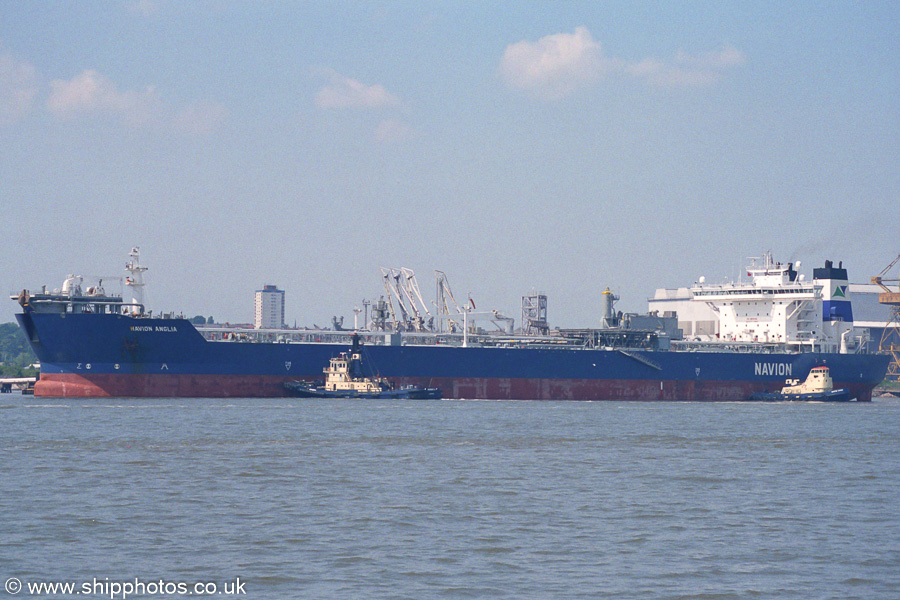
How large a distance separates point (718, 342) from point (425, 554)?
45.3m

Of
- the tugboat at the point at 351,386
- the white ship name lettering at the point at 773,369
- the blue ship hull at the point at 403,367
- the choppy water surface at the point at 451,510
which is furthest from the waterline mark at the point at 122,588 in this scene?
the white ship name lettering at the point at 773,369

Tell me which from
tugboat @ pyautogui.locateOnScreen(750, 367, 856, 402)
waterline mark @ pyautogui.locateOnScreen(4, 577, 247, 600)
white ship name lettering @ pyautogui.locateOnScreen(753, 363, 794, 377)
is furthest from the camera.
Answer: white ship name lettering @ pyautogui.locateOnScreen(753, 363, 794, 377)

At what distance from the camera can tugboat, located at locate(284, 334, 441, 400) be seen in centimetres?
4650

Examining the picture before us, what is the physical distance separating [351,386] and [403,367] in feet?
9.97

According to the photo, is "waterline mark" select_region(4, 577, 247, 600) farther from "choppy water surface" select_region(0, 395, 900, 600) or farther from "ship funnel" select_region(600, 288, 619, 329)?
"ship funnel" select_region(600, 288, 619, 329)

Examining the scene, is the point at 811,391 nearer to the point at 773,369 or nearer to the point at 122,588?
the point at 773,369

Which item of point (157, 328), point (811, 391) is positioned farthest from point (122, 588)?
point (811, 391)

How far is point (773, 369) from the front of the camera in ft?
178

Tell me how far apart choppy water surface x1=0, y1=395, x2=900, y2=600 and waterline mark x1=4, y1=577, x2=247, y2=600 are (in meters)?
0.16

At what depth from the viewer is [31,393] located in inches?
2675

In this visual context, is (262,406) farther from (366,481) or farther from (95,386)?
(366,481)

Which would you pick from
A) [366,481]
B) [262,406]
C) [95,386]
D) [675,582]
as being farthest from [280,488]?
[95,386]

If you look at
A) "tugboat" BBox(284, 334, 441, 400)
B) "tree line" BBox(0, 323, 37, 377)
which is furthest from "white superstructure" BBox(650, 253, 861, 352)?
"tree line" BBox(0, 323, 37, 377)

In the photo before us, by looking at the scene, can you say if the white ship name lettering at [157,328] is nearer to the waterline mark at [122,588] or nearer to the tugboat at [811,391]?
the tugboat at [811,391]
